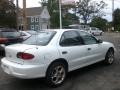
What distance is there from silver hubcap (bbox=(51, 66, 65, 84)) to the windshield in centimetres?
78

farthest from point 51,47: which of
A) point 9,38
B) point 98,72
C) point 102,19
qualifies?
point 102,19

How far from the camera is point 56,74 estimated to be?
6531 mm

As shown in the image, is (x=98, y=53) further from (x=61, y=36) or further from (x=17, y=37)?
(x=17, y=37)

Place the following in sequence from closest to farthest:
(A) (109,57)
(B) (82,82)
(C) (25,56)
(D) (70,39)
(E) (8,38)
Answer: (C) (25,56), (B) (82,82), (D) (70,39), (A) (109,57), (E) (8,38)

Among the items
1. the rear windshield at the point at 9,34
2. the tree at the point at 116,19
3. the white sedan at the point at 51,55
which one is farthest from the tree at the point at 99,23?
the white sedan at the point at 51,55

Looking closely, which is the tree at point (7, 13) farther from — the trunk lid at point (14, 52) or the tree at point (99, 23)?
the trunk lid at point (14, 52)

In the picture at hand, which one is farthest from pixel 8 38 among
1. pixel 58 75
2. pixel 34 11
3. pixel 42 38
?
pixel 34 11

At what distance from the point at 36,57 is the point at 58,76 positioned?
0.97m

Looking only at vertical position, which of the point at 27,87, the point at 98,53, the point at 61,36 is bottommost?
the point at 27,87

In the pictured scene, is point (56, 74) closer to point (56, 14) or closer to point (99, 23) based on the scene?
point (56, 14)

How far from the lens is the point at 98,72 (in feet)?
26.1

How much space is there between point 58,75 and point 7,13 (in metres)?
35.8

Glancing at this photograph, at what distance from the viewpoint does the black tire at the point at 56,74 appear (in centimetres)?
632

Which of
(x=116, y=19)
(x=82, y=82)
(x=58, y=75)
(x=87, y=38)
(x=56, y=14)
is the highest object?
(x=56, y=14)
